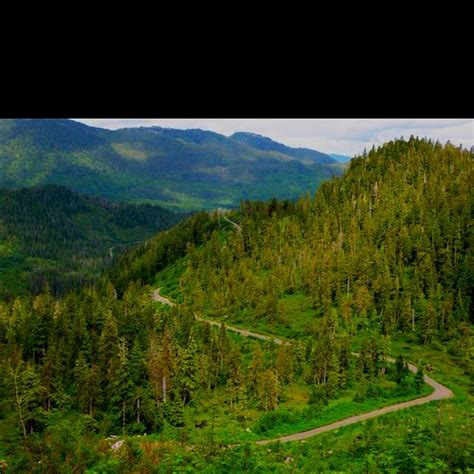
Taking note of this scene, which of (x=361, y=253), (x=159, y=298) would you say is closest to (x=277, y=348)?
(x=361, y=253)

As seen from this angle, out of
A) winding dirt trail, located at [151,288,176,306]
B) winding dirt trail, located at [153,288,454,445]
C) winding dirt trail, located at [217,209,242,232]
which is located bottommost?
winding dirt trail, located at [151,288,176,306]

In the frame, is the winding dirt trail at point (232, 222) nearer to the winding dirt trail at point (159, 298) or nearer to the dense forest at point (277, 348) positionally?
the dense forest at point (277, 348)

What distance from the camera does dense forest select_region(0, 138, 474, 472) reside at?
120ft

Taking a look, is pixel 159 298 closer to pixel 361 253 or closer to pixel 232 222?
pixel 232 222

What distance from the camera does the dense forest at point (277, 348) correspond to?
3644 cm

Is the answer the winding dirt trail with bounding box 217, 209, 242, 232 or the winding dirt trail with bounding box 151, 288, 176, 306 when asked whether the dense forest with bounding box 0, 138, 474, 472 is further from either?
the winding dirt trail with bounding box 217, 209, 242, 232

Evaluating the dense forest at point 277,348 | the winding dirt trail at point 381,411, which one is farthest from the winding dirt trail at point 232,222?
the winding dirt trail at point 381,411

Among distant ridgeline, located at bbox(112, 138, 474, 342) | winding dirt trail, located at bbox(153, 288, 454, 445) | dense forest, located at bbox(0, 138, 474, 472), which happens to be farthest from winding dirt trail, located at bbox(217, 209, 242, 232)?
winding dirt trail, located at bbox(153, 288, 454, 445)

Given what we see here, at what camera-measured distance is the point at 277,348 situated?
70.6 m

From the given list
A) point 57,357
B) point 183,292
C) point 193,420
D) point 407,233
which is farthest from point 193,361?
point 407,233
